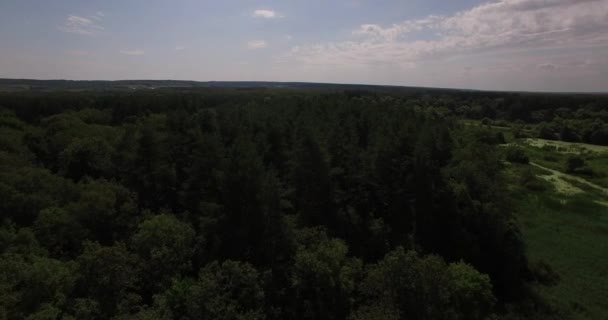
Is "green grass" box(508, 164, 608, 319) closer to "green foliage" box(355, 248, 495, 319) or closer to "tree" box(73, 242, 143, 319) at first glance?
"green foliage" box(355, 248, 495, 319)

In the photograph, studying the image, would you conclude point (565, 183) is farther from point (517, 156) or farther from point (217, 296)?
A: point (217, 296)

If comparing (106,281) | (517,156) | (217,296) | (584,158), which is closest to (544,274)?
(217,296)

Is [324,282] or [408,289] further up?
[408,289]

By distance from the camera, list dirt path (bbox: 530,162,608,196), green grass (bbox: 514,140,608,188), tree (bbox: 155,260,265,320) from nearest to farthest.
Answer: tree (bbox: 155,260,265,320)
dirt path (bbox: 530,162,608,196)
green grass (bbox: 514,140,608,188)

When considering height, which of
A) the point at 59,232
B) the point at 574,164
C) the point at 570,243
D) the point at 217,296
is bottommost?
the point at 570,243

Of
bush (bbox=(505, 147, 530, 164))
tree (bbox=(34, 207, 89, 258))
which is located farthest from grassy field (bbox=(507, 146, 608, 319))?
tree (bbox=(34, 207, 89, 258))

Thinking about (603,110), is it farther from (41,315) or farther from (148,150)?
(41,315)
